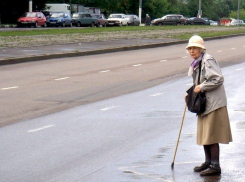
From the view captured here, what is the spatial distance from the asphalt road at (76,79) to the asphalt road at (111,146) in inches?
33.4

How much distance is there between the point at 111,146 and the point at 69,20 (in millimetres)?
59778

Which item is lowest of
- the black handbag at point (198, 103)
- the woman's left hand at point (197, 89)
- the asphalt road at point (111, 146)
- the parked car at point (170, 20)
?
the parked car at point (170, 20)

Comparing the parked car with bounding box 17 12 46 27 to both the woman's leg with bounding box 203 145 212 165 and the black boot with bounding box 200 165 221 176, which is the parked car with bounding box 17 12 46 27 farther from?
the black boot with bounding box 200 165 221 176

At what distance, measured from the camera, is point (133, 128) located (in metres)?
9.91

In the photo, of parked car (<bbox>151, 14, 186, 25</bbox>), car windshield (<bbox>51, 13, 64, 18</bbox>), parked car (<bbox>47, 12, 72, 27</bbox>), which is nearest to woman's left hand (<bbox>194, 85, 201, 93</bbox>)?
parked car (<bbox>47, 12, 72, 27</bbox>)

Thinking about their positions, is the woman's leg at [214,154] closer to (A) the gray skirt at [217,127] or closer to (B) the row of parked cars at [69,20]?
(A) the gray skirt at [217,127]

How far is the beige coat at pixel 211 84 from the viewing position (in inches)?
269

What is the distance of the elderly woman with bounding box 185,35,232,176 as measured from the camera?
6859mm

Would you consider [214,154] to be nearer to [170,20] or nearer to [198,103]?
[198,103]

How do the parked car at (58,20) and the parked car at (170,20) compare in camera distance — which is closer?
the parked car at (58,20)

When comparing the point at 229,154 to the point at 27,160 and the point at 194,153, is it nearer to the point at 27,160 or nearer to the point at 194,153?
the point at 194,153

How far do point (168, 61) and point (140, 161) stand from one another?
56.1ft

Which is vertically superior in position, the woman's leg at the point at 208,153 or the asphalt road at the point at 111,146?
the woman's leg at the point at 208,153

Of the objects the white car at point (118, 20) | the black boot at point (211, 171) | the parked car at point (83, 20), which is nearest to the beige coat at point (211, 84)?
the black boot at point (211, 171)
